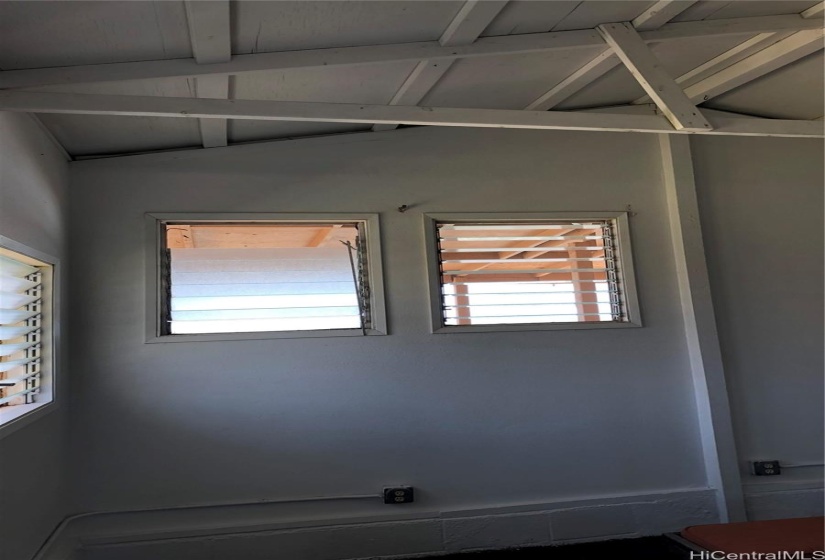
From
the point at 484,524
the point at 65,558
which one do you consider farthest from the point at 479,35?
the point at 65,558

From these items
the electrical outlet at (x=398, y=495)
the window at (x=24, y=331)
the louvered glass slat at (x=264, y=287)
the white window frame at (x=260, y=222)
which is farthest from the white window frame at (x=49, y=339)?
the electrical outlet at (x=398, y=495)

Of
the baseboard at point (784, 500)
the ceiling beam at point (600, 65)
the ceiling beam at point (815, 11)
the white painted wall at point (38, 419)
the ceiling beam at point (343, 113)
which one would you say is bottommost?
the baseboard at point (784, 500)

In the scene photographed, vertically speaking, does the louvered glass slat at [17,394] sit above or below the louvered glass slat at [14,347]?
below

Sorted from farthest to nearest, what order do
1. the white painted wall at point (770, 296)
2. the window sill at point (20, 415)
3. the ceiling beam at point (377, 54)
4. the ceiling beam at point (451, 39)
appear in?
the white painted wall at point (770, 296)
the ceiling beam at point (451, 39)
the ceiling beam at point (377, 54)
the window sill at point (20, 415)

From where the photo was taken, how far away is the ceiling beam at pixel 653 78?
8.66 ft

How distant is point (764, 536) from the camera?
2418mm

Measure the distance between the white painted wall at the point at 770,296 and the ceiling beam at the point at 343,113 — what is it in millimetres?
950

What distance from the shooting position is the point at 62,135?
9.34 ft

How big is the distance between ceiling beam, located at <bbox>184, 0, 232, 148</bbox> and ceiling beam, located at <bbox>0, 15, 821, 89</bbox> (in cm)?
7

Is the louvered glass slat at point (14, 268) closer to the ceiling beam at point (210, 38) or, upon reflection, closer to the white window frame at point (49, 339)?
the white window frame at point (49, 339)

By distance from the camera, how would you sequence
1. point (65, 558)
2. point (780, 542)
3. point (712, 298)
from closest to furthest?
point (780, 542), point (65, 558), point (712, 298)

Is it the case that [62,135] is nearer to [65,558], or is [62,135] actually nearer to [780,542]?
[65,558]

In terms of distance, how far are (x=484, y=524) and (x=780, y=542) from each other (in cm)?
146

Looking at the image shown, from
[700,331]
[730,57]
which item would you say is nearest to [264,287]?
[700,331]
